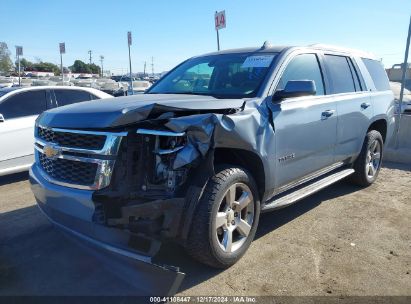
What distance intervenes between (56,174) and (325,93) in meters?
3.17

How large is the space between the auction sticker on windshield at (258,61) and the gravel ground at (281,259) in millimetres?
1798

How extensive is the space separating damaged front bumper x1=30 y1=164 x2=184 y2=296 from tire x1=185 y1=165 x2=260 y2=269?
42 cm

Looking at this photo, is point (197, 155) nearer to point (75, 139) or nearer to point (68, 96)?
point (75, 139)

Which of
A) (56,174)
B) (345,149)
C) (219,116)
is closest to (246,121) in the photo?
(219,116)

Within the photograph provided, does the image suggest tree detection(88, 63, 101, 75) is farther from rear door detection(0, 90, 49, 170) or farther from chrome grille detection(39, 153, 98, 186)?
chrome grille detection(39, 153, 98, 186)

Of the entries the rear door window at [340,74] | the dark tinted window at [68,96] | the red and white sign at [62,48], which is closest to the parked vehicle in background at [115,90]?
the red and white sign at [62,48]

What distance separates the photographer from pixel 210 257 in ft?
11.1

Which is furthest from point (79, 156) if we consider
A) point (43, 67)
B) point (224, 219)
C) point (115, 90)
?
point (43, 67)

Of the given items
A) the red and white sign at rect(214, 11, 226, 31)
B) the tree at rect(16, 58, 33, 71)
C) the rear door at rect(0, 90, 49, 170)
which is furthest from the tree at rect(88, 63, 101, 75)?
the rear door at rect(0, 90, 49, 170)

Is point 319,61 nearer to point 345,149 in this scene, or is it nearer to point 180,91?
point 345,149

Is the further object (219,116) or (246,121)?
(246,121)

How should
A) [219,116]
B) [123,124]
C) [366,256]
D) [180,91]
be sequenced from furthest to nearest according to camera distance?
[180,91]
[366,256]
[219,116]
[123,124]

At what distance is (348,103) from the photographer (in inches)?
206

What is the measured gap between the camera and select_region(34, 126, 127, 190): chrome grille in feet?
10.1
